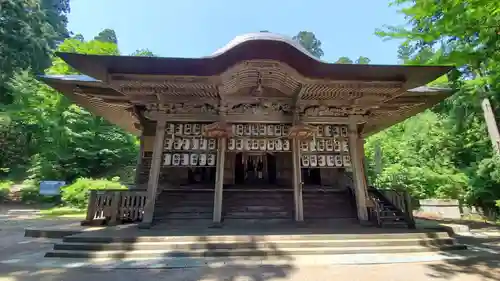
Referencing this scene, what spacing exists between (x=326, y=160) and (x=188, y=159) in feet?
12.9

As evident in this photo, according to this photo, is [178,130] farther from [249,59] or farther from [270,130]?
[249,59]

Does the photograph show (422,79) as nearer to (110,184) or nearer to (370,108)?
(370,108)

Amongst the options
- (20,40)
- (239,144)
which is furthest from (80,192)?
(20,40)

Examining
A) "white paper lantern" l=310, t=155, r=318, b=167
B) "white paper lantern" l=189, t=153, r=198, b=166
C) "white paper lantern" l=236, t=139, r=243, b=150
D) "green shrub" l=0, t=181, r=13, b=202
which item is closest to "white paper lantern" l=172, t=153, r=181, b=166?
"white paper lantern" l=189, t=153, r=198, b=166

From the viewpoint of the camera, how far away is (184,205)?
7824mm

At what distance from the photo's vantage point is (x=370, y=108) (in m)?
8.07

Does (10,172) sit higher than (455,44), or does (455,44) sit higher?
(455,44)

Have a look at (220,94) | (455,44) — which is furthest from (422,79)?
(220,94)

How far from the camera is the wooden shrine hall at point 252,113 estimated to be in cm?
646

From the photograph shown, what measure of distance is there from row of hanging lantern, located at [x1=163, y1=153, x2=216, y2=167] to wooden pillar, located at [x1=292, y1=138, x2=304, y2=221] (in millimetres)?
2301

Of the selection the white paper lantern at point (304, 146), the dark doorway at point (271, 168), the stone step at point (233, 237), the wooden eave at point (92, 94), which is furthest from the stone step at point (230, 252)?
the dark doorway at point (271, 168)

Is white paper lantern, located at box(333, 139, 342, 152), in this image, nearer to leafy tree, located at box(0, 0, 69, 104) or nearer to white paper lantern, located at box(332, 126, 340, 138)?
white paper lantern, located at box(332, 126, 340, 138)

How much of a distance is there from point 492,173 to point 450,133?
3850 millimetres

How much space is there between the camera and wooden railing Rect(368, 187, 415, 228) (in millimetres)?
6953
